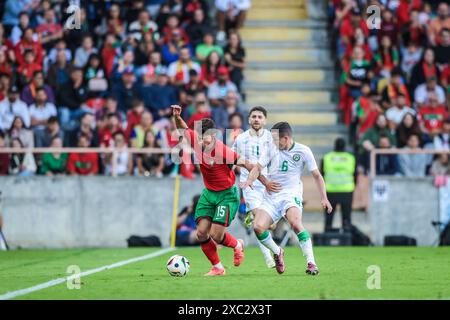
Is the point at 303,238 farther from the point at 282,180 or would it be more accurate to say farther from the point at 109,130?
the point at 109,130

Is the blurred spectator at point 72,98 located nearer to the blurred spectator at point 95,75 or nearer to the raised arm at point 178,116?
the blurred spectator at point 95,75

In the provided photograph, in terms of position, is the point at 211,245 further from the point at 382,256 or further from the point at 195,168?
the point at 195,168

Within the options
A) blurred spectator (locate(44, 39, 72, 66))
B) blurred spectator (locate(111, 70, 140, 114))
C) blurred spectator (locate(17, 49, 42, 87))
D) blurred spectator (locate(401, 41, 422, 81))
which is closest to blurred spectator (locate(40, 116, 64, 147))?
blurred spectator (locate(111, 70, 140, 114))

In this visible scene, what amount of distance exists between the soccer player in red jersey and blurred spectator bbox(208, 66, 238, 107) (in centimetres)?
1019

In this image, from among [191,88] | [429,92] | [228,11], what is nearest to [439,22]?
[429,92]

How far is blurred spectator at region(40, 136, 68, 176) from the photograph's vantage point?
2419cm

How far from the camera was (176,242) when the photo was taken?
23859mm

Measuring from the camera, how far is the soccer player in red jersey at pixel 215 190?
1501 centimetres

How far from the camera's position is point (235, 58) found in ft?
87.4

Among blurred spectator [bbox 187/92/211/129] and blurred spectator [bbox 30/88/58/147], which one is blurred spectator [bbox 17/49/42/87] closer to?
blurred spectator [bbox 30/88/58/147]

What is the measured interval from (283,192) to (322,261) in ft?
10.3

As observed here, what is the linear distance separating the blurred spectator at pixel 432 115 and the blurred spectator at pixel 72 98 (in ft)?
24.0

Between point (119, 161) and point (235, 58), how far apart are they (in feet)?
13.3
